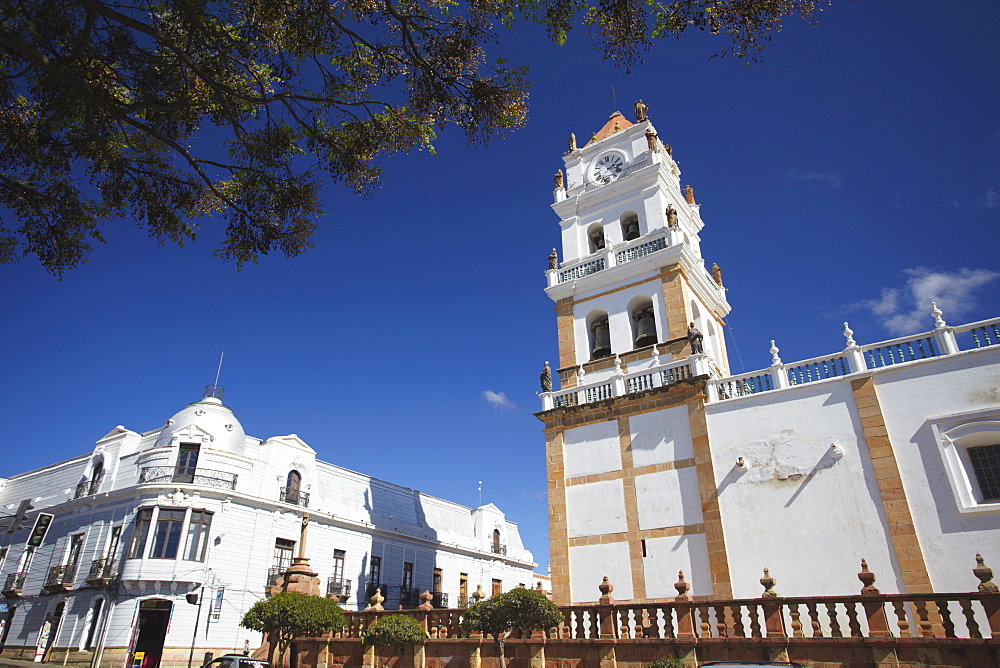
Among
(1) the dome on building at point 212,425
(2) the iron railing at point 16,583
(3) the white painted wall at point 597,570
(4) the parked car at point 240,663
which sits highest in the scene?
(1) the dome on building at point 212,425

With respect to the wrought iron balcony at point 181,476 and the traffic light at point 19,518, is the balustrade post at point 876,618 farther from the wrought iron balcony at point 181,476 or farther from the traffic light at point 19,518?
the wrought iron balcony at point 181,476

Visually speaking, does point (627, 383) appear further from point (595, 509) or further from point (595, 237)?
point (595, 237)

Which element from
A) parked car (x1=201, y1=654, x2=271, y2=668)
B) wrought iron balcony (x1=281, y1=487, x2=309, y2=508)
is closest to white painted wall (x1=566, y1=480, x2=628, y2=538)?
parked car (x1=201, y1=654, x2=271, y2=668)

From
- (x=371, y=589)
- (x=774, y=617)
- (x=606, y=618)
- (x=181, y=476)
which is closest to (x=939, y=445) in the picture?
(x=774, y=617)

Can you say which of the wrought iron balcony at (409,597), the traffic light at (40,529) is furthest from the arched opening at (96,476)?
the wrought iron balcony at (409,597)

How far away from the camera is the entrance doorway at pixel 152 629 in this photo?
23.5 m

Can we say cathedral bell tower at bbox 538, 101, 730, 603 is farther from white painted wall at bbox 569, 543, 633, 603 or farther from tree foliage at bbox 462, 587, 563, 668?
tree foliage at bbox 462, 587, 563, 668

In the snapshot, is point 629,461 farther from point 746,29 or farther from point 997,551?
point 746,29

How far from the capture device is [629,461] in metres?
18.2

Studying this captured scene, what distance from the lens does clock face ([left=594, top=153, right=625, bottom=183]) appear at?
24359mm

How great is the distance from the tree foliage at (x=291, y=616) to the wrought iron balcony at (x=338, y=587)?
14137 millimetres

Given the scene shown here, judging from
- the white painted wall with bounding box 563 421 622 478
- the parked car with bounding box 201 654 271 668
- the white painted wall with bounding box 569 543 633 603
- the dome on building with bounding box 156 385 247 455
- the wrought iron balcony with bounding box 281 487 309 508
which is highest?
the dome on building with bounding box 156 385 247 455

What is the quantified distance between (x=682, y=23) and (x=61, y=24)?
8.76 m

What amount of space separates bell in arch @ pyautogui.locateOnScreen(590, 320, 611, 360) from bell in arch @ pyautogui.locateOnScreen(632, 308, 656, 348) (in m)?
1.07
